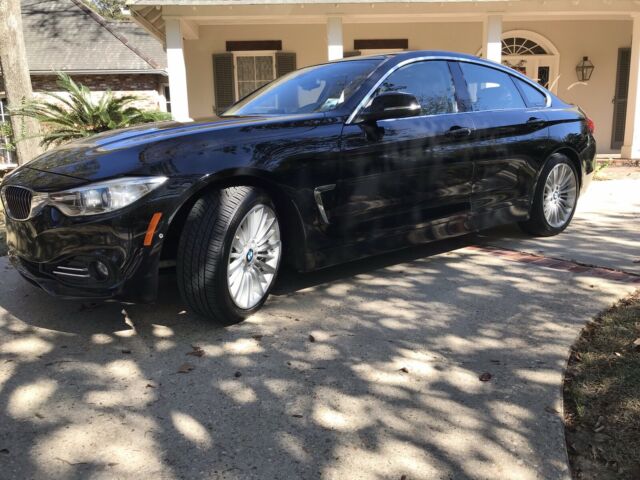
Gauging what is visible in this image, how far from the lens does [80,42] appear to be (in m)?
18.1

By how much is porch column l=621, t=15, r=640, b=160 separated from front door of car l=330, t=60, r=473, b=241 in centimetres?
910

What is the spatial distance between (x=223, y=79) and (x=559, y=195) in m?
9.33

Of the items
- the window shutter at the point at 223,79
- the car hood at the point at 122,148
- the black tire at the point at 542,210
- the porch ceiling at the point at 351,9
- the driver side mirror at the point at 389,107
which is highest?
the porch ceiling at the point at 351,9

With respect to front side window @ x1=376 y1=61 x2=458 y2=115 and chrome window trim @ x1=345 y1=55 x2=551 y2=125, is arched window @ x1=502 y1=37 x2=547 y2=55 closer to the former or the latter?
chrome window trim @ x1=345 y1=55 x2=551 y2=125

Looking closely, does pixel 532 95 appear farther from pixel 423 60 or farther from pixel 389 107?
pixel 389 107

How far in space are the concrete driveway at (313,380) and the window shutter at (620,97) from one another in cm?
1103

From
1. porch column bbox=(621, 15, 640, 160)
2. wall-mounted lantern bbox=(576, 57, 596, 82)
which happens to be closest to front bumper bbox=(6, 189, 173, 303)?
porch column bbox=(621, 15, 640, 160)

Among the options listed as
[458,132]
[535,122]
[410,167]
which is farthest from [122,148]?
[535,122]

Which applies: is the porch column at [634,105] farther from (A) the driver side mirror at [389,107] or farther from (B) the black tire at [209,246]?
(B) the black tire at [209,246]

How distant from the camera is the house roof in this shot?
17062 mm

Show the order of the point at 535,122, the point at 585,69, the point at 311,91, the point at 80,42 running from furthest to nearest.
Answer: the point at 80,42 → the point at 585,69 → the point at 535,122 → the point at 311,91

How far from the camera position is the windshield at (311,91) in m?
4.01

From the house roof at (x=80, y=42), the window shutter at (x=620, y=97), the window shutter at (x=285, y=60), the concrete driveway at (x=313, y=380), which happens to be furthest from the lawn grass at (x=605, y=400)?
the house roof at (x=80, y=42)

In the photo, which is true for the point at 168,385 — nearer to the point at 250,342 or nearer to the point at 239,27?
the point at 250,342
